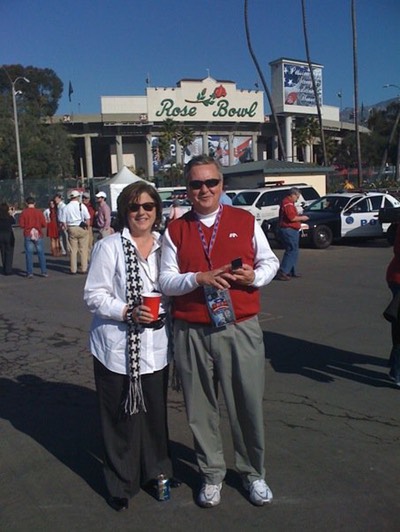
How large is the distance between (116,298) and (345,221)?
14443 mm

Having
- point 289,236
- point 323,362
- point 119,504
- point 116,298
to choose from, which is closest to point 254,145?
point 289,236

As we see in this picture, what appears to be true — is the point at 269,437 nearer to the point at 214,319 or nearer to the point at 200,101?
the point at 214,319

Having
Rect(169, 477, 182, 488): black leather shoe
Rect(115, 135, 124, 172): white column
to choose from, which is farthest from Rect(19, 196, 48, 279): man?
Rect(115, 135, 124, 172): white column

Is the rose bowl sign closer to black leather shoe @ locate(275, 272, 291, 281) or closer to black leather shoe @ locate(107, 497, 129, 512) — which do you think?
black leather shoe @ locate(275, 272, 291, 281)

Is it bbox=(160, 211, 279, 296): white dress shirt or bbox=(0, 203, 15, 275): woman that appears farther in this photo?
bbox=(0, 203, 15, 275): woman

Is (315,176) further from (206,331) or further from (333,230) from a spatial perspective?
(206,331)

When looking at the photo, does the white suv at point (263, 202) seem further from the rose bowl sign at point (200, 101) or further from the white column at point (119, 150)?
the white column at point (119, 150)

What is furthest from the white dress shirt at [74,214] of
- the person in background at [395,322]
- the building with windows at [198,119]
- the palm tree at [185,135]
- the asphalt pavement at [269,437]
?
the palm tree at [185,135]

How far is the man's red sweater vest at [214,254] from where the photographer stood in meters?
3.04

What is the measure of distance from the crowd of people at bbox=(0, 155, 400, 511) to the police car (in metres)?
13.1

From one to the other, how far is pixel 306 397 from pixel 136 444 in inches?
81.2

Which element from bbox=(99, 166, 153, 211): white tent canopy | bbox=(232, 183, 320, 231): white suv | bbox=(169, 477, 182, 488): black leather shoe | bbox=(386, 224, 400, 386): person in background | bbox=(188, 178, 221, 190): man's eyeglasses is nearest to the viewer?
bbox=(188, 178, 221, 190): man's eyeglasses

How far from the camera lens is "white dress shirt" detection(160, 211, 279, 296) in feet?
9.76

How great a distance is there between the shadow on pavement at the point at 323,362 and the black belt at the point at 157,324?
265cm
